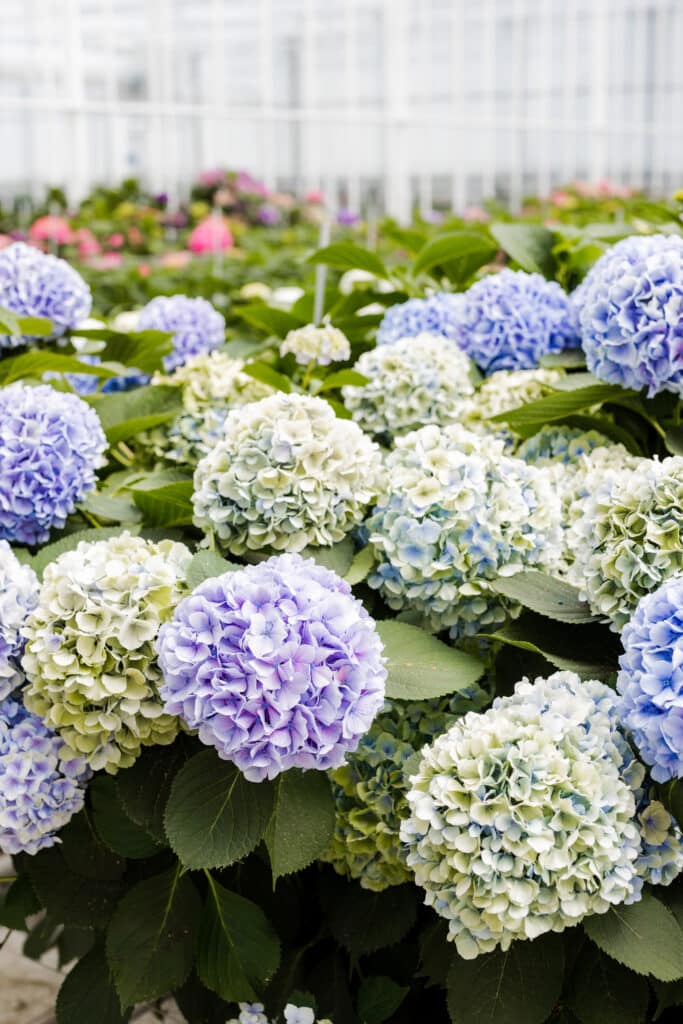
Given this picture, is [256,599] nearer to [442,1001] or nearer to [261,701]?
[261,701]

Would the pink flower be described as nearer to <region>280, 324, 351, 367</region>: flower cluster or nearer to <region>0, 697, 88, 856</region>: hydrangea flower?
<region>280, 324, 351, 367</region>: flower cluster

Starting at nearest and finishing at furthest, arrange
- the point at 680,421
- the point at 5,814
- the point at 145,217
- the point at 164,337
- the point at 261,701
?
the point at 261,701
the point at 5,814
the point at 680,421
the point at 164,337
the point at 145,217

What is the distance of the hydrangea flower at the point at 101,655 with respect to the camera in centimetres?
108

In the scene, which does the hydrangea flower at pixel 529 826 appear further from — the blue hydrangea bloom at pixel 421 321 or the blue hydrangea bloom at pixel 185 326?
the blue hydrangea bloom at pixel 185 326

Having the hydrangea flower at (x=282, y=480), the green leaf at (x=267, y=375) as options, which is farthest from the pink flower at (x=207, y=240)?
the hydrangea flower at (x=282, y=480)

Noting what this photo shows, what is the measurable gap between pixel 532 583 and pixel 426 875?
31 centimetres

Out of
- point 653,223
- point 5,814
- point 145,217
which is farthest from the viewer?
point 145,217

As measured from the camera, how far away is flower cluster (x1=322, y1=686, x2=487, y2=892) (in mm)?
1205

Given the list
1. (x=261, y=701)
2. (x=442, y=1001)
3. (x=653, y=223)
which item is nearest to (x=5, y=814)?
(x=261, y=701)

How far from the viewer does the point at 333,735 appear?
3.28 ft

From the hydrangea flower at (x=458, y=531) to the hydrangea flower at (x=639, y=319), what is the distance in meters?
0.19

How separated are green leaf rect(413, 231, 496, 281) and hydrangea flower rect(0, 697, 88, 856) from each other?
3.45 ft

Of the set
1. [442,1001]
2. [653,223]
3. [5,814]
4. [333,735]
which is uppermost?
[653,223]

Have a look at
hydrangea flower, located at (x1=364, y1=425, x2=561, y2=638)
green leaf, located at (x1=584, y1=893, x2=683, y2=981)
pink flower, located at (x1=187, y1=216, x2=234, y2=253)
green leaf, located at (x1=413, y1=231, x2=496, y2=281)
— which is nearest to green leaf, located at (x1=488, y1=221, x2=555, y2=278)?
green leaf, located at (x1=413, y1=231, x2=496, y2=281)
